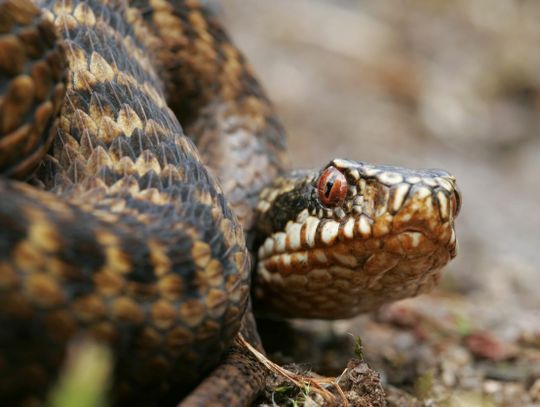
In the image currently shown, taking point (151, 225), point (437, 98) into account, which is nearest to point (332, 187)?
point (151, 225)

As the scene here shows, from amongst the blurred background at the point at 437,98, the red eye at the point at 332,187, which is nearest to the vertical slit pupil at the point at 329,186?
the red eye at the point at 332,187

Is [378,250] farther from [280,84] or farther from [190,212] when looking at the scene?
[280,84]

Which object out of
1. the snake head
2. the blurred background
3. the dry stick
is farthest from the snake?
the blurred background

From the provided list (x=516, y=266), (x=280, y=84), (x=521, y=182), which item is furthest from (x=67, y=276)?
(x=521, y=182)

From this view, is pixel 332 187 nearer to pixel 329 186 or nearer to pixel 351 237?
pixel 329 186

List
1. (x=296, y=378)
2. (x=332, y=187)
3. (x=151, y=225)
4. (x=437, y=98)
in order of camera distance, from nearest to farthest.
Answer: (x=151, y=225) < (x=296, y=378) < (x=332, y=187) < (x=437, y=98)

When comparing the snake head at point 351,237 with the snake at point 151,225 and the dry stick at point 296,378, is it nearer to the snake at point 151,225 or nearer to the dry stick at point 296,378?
the snake at point 151,225

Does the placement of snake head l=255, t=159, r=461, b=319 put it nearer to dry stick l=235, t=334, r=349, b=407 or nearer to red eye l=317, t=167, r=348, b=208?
red eye l=317, t=167, r=348, b=208
